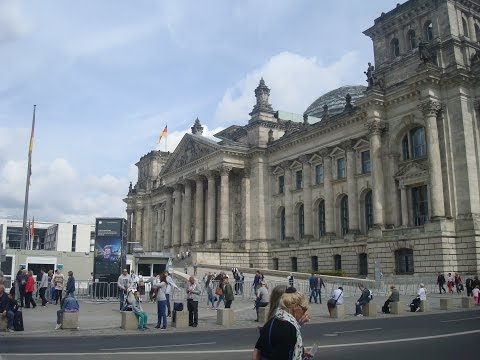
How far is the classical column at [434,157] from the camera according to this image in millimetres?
38281

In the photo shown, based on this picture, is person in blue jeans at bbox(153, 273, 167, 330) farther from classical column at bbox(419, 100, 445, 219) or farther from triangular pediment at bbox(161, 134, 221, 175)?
triangular pediment at bbox(161, 134, 221, 175)

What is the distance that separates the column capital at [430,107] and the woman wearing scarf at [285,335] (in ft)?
124

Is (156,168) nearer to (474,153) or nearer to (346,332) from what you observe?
(474,153)

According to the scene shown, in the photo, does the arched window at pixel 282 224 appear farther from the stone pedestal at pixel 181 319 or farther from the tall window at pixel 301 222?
the stone pedestal at pixel 181 319

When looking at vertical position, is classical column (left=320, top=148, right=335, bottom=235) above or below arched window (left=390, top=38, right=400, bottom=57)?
below

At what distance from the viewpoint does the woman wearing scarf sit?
4.86 m

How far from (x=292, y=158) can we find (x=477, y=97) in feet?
70.6

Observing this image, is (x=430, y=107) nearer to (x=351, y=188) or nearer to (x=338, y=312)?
(x=351, y=188)

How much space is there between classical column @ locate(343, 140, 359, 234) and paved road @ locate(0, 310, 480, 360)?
94.6 ft

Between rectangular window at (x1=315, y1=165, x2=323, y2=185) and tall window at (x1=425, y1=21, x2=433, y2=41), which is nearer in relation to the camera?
tall window at (x1=425, y1=21, x2=433, y2=41)

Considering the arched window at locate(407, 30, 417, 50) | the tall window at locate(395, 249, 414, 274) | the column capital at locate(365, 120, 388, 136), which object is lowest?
the tall window at locate(395, 249, 414, 274)

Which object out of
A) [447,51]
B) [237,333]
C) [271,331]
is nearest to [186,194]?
[447,51]

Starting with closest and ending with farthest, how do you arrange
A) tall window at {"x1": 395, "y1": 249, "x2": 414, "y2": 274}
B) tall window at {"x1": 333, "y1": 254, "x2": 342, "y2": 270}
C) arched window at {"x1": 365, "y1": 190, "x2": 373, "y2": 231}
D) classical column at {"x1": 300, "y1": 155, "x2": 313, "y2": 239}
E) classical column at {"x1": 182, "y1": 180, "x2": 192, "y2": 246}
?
tall window at {"x1": 395, "y1": 249, "x2": 414, "y2": 274} < arched window at {"x1": 365, "y1": 190, "x2": 373, "y2": 231} < tall window at {"x1": 333, "y1": 254, "x2": 342, "y2": 270} < classical column at {"x1": 300, "y1": 155, "x2": 313, "y2": 239} < classical column at {"x1": 182, "y1": 180, "x2": 192, "y2": 246}

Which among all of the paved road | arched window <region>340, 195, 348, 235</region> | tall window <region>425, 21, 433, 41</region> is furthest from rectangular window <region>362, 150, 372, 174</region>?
the paved road
